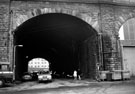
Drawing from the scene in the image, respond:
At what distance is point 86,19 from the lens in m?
26.7

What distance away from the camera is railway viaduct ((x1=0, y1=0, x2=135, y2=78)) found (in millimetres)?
24719

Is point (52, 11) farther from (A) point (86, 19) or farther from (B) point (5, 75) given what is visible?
(B) point (5, 75)

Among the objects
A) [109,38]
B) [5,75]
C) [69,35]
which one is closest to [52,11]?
[109,38]

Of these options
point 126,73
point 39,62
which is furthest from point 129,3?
point 39,62

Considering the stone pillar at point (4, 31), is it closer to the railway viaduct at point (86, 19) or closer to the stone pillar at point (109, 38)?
the railway viaduct at point (86, 19)

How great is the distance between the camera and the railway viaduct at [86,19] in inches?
973

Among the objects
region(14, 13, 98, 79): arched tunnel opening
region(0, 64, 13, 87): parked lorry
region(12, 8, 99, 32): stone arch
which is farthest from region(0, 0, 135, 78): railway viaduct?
region(0, 64, 13, 87): parked lorry

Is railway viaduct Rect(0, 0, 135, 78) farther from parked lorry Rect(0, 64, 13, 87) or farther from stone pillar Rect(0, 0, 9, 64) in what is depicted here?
parked lorry Rect(0, 64, 13, 87)

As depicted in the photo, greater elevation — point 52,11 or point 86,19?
point 52,11

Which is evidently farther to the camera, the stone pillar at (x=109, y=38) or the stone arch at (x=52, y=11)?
the stone pillar at (x=109, y=38)

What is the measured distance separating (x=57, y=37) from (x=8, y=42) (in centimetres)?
1493

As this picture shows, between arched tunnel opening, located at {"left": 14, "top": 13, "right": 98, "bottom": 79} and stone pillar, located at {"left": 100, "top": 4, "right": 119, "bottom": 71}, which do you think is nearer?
stone pillar, located at {"left": 100, "top": 4, "right": 119, "bottom": 71}

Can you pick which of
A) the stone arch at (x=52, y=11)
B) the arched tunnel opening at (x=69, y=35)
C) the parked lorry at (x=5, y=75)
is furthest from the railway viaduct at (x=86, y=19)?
the parked lorry at (x=5, y=75)

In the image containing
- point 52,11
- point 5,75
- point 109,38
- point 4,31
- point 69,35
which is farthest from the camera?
point 69,35
